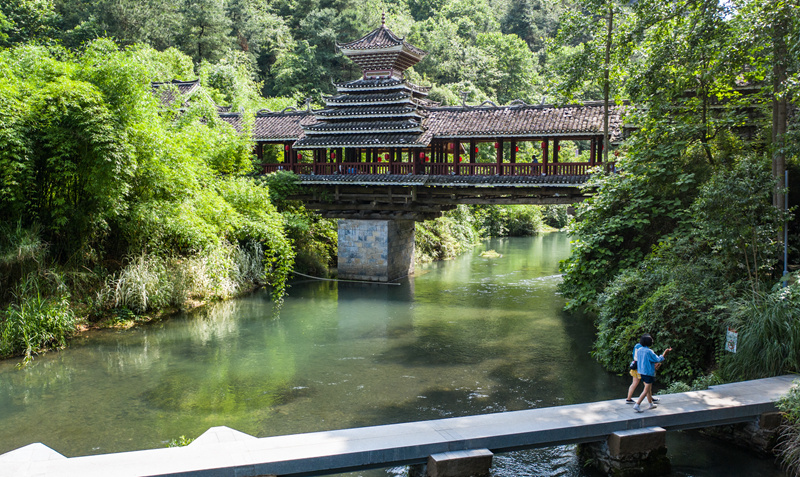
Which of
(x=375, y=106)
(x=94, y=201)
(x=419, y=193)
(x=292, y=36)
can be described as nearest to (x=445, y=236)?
(x=419, y=193)

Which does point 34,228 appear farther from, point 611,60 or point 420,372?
point 611,60

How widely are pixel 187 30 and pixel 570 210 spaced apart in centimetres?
2836

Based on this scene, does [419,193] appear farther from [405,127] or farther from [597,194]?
[597,194]

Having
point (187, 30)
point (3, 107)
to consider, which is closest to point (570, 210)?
point (3, 107)

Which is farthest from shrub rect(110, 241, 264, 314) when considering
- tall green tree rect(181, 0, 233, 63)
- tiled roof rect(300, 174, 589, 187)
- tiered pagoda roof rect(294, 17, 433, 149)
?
tall green tree rect(181, 0, 233, 63)

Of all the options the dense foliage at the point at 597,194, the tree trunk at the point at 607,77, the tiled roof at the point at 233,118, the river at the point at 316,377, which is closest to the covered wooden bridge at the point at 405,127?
the tree trunk at the point at 607,77

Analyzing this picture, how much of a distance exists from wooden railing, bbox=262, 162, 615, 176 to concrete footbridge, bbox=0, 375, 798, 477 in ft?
33.6

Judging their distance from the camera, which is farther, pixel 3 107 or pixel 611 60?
pixel 611 60

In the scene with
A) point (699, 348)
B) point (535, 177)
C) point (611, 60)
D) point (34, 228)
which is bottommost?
point (699, 348)

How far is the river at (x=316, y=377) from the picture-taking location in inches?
299

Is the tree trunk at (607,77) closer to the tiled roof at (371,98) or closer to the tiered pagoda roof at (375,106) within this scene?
the tiered pagoda roof at (375,106)

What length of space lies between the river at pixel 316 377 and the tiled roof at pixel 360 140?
196 inches

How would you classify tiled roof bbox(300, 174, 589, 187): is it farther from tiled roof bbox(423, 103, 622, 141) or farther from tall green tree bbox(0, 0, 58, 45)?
tall green tree bbox(0, 0, 58, 45)

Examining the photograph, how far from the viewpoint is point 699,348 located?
8719 mm
